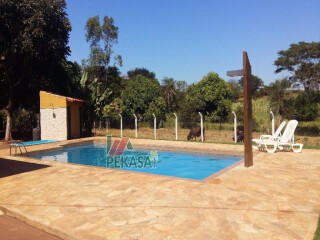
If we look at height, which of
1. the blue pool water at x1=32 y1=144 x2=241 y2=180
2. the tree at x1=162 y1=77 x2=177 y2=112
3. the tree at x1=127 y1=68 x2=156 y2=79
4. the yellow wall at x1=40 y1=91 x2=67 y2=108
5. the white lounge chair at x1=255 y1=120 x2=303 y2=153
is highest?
the tree at x1=127 y1=68 x2=156 y2=79

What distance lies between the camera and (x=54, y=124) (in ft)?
57.8

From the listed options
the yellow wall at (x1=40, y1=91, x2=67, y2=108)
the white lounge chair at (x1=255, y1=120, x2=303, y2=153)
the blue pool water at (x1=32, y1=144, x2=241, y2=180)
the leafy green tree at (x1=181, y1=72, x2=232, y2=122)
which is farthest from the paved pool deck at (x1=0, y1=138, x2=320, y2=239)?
the leafy green tree at (x1=181, y1=72, x2=232, y2=122)

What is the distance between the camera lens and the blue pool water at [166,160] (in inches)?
424

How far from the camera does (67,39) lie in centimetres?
1811

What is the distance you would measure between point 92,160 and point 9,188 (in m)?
6.74

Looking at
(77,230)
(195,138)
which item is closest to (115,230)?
(77,230)

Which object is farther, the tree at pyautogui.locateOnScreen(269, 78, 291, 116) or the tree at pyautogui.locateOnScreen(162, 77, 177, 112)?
the tree at pyautogui.locateOnScreen(162, 77, 177, 112)

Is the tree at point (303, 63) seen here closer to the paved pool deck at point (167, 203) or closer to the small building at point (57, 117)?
the paved pool deck at point (167, 203)

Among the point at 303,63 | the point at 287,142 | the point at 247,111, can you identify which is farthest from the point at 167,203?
the point at 303,63

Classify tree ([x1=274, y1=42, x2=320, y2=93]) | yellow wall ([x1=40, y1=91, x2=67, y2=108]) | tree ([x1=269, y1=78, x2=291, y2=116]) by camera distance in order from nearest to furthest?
yellow wall ([x1=40, y1=91, x2=67, y2=108]), tree ([x1=269, y1=78, x2=291, y2=116]), tree ([x1=274, y1=42, x2=320, y2=93])

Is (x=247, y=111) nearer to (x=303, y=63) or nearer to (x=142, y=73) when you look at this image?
(x=303, y=63)

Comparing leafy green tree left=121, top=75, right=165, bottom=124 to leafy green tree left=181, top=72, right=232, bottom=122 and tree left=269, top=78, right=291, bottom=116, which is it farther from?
tree left=269, top=78, right=291, bottom=116

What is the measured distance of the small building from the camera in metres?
17.3

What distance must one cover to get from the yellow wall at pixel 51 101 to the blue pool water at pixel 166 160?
3.66m
